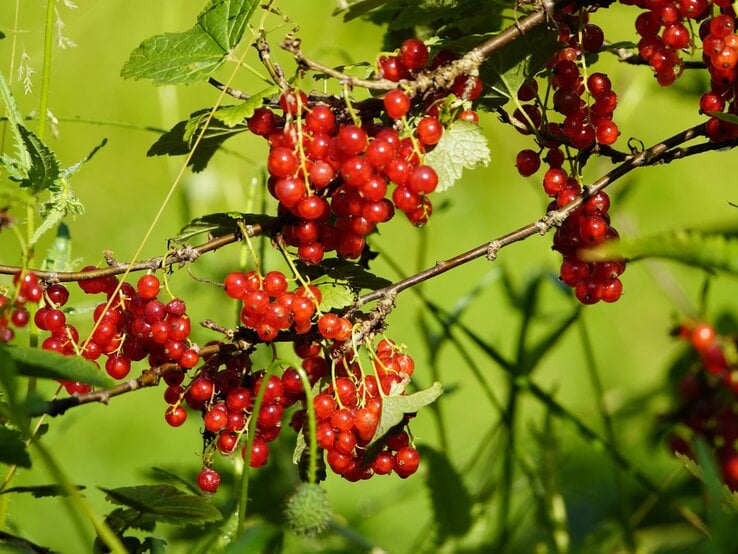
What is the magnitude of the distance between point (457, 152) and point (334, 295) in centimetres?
18

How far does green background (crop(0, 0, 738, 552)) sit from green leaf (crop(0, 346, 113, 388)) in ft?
3.44

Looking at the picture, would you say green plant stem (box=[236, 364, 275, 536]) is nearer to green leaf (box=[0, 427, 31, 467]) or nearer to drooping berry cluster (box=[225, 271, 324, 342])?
drooping berry cluster (box=[225, 271, 324, 342])

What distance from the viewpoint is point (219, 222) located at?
0.94m

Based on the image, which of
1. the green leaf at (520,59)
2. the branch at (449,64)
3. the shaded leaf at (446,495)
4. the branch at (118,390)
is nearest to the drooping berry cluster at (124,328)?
the branch at (118,390)

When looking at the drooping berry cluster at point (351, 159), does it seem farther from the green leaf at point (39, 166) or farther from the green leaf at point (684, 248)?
the green leaf at point (684, 248)

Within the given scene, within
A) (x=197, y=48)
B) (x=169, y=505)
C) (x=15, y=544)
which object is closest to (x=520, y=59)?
(x=197, y=48)

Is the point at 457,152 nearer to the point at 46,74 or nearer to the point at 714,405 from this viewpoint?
the point at 46,74

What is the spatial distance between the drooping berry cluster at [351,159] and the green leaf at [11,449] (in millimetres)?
295

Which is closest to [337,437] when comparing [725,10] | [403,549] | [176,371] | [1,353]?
[176,371]

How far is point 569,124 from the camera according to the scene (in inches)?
38.3

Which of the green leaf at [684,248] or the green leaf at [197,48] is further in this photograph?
the green leaf at [197,48]

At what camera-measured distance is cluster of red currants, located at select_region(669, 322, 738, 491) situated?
1473 millimetres

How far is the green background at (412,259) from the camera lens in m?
2.03

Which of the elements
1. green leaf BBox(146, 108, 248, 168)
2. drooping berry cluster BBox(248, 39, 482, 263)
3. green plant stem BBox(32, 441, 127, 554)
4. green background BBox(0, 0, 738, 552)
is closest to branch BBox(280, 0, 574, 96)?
drooping berry cluster BBox(248, 39, 482, 263)
